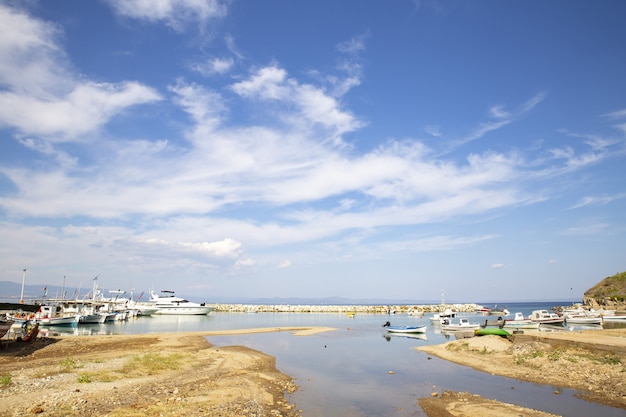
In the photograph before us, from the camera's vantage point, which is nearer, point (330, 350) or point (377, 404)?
point (377, 404)

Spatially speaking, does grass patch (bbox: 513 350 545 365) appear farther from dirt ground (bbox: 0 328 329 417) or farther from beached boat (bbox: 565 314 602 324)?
beached boat (bbox: 565 314 602 324)

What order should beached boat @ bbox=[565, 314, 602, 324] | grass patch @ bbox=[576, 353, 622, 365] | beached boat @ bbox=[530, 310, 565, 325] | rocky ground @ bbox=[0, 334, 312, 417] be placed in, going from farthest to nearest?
beached boat @ bbox=[565, 314, 602, 324], beached boat @ bbox=[530, 310, 565, 325], grass patch @ bbox=[576, 353, 622, 365], rocky ground @ bbox=[0, 334, 312, 417]

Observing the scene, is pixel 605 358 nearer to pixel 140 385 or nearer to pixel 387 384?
pixel 387 384

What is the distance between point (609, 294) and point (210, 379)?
4903 inches

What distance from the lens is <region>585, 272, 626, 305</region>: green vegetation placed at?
10344 centimetres

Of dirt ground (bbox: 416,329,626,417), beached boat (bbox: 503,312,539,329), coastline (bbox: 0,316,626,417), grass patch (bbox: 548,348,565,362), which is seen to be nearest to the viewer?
coastline (bbox: 0,316,626,417)

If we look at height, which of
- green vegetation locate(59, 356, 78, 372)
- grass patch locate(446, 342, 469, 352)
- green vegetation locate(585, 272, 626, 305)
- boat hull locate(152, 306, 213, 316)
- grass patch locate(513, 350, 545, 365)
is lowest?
boat hull locate(152, 306, 213, 316)

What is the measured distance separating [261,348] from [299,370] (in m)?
13.9

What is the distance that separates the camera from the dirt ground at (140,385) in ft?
53.1

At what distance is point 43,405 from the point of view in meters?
15.6

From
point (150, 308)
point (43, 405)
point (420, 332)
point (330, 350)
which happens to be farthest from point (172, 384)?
point (150, 308)

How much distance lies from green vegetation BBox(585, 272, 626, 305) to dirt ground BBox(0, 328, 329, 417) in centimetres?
11216

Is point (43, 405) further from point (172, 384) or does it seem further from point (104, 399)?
point (172, 384)

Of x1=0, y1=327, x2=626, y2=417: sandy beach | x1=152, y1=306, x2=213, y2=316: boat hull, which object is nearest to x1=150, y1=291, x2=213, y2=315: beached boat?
x1=152, y1=306, x2=213, y2=316: boat hull
